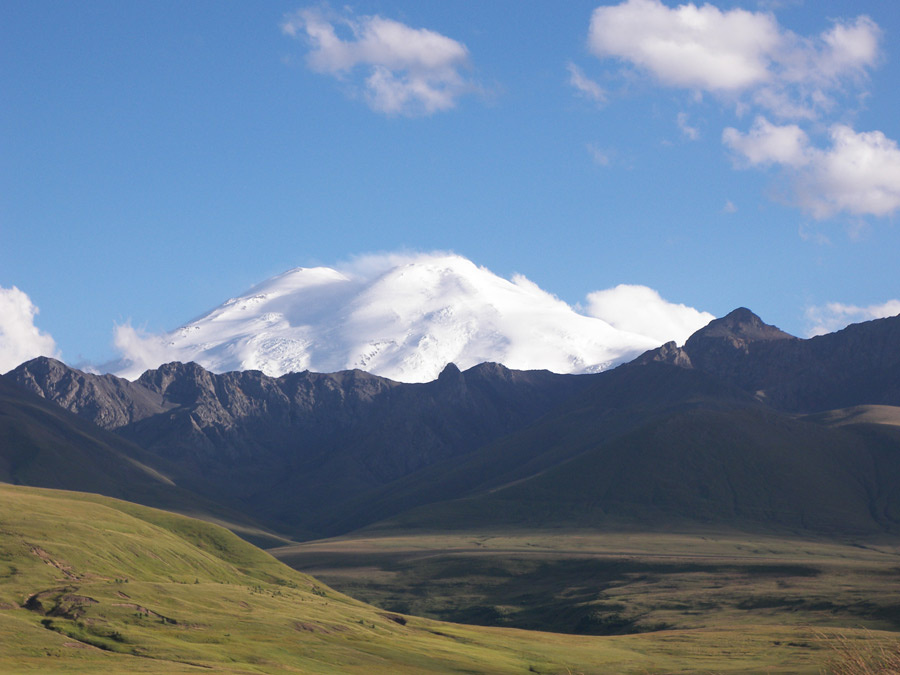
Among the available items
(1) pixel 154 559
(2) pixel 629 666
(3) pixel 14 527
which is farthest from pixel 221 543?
(2) pixel 629 666

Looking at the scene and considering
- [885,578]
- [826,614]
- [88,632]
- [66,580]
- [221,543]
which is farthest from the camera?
[885,578]

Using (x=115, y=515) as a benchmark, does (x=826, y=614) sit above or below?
below

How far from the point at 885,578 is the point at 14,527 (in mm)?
155677

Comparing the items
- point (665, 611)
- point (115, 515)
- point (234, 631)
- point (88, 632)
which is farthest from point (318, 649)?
point (665, 611)

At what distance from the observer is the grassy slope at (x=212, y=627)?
273 ft

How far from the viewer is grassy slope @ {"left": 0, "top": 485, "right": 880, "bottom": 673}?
83.2 m

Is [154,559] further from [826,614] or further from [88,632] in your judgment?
[826,614]

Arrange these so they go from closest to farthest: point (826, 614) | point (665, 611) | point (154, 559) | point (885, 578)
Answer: point (154, 559), point (826, 614), point (665, 611), point (885, 578)

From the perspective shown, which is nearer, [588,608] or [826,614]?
[826,614]

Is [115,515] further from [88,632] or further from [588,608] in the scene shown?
[588,608]

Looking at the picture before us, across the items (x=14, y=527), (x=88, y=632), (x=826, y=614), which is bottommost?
(x=826, y=614)

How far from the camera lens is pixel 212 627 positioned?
95812mm

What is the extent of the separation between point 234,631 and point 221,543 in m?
61.8

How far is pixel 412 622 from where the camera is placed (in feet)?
443
